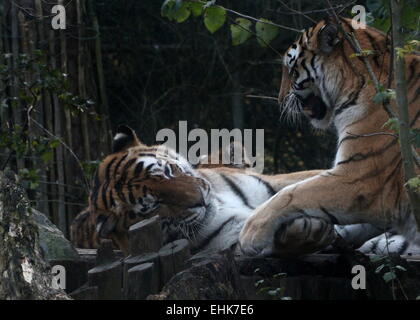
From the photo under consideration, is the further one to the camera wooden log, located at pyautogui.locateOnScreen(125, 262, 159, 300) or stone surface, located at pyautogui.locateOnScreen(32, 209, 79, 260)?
stone surface, located at pyautogui.locateOnScreen(32, 209, 79, 260)

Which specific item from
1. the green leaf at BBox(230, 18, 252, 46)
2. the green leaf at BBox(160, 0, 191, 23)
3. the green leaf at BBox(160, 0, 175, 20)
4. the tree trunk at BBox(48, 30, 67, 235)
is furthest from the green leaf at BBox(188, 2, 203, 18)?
the tree trunk at BBox(48, 30, 67, 235)

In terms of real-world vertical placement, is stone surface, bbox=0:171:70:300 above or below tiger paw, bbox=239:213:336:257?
above

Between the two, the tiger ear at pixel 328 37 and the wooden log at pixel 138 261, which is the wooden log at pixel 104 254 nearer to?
the wooden log at pixel 138 261

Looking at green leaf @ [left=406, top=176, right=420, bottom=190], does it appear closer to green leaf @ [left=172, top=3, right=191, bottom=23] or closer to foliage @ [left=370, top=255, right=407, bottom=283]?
foliage @ [left=370, top=255, right=407, bottom=283]

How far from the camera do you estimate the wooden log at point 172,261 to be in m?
2.92

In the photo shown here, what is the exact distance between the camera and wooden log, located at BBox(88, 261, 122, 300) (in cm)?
284

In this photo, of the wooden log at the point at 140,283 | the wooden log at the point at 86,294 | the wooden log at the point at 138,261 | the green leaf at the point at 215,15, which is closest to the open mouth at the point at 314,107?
the green leaf at the point at 215,15

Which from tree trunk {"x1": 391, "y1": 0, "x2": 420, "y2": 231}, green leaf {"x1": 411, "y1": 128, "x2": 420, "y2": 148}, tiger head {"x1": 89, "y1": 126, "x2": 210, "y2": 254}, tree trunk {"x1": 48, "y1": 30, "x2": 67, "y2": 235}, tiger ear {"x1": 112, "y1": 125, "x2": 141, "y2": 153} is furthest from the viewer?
tree trunk {"x1": 48, "y1": 30, "x2": 67, "y2": 235}

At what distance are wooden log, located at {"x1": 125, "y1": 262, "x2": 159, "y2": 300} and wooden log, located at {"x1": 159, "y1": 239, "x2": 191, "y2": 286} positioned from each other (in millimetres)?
113

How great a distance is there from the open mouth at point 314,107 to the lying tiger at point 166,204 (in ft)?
1.83

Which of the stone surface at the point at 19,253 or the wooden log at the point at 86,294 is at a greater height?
the stone surface at the point at 19,253

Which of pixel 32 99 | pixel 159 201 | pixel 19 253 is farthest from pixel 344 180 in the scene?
pixel 32 99

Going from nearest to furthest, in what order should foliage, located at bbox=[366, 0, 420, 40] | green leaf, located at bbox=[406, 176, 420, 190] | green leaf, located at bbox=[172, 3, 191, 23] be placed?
1. green leaf, located at bbox=[406, 176, 420, 190]
2. foliage, located at bbox=[366, 0, 420, 40]
3. green leaf, located at bbox=[172, 3, 191, 23]
